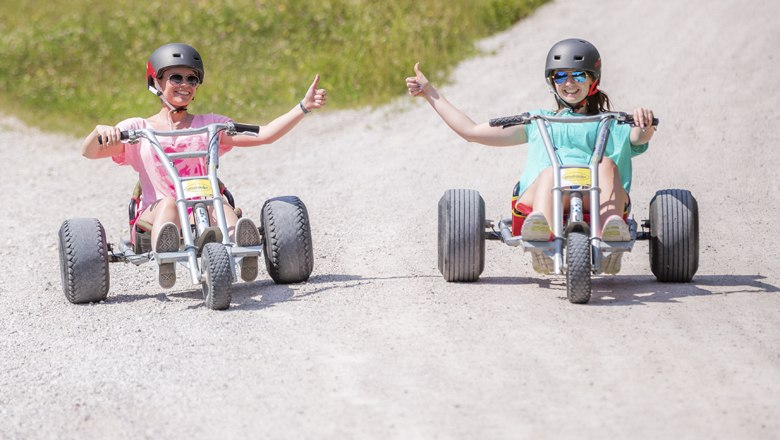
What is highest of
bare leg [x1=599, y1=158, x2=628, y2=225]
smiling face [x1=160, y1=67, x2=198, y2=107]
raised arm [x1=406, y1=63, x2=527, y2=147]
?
smiling face [x1=160, y1=67, x2=198, y2=107]

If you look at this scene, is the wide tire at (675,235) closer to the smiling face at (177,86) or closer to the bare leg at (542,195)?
the bare leg at (542,195)

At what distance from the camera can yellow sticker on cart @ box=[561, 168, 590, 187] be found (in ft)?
26.0

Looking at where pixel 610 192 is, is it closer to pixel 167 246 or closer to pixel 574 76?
pixel 574 76

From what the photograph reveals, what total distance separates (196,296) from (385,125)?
322 inches

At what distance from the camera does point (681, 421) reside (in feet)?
17.7

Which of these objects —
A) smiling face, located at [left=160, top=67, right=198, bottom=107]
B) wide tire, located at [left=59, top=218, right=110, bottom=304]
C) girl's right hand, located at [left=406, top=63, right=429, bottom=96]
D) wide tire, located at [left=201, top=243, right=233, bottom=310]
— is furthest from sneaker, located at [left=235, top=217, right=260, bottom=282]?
girl's right hand, located at [left=406, top=63, right=429, bottom=96]

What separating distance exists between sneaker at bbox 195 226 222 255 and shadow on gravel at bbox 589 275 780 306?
235 centimetres

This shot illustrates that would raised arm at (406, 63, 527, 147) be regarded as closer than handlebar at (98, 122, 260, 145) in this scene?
No

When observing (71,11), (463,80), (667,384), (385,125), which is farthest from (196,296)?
(71,11)

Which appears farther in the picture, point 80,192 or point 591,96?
point 80,192

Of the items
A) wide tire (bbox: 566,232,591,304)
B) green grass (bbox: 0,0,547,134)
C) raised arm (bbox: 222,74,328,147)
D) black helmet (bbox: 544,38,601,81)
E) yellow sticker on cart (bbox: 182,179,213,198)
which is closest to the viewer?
wide tire (bbox: 566,232,591,304)

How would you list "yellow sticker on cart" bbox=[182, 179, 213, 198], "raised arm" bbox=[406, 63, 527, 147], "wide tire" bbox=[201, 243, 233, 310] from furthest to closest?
"raised arm" bbox=[406, 63, 527, 147] → "yellow sticker on cart" bbox=[182, 179, 213, 198] → "wide tire" bbox=[201, 243, 233, 310]

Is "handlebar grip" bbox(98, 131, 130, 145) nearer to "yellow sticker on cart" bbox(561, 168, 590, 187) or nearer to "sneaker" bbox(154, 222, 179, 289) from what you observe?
"sneaker" bbox(154, 222, 179, 289)

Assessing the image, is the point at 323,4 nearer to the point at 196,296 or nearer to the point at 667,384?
the point at 196,296
